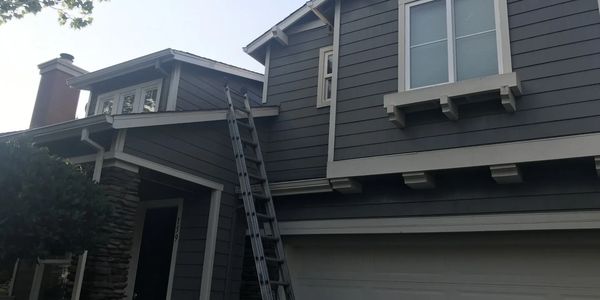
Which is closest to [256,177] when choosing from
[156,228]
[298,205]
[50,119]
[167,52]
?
[298,205]

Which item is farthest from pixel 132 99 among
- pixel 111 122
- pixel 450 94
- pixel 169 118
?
pixel 450 94

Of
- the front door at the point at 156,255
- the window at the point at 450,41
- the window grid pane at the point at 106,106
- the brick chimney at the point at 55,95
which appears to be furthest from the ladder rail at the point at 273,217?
the brick chimney at the point at 55,95

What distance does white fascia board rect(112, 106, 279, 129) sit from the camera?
18.5 feet

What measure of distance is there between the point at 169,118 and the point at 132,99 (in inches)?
128

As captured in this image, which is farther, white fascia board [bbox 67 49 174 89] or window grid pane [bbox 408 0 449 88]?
white fascia board [bbox 67 49 174 89]

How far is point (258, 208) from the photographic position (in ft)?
24.7

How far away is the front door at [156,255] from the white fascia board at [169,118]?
1.62 m

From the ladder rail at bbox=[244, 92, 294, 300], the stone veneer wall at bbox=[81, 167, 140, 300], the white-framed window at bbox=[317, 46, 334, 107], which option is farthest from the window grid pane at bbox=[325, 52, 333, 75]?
the stone veneer wall at bbox=[81, 167, 140, 300]

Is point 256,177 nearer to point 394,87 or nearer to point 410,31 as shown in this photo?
point 394,87

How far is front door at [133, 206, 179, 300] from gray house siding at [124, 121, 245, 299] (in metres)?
0.43

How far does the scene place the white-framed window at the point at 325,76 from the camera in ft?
24.9

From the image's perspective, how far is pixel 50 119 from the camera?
37.6ft

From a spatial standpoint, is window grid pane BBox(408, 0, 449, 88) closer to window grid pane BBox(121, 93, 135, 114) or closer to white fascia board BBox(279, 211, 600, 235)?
white fascia board BBox(279, 211, 600, 235)

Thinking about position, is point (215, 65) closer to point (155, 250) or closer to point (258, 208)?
point (258, 208)
